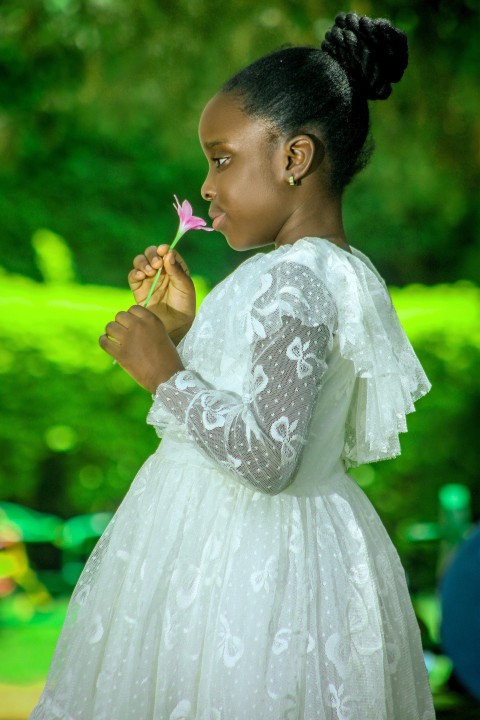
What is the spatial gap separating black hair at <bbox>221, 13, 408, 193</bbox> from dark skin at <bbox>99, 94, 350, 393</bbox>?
3cm

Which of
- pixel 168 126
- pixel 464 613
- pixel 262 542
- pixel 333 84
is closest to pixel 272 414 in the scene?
pixel 262 542

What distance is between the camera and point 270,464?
142 cm

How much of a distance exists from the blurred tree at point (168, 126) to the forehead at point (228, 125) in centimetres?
415

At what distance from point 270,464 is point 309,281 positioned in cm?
30

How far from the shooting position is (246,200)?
1639 mm

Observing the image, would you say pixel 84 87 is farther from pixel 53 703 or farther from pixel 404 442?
pixel 53 703

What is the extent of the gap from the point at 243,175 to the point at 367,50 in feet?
1.07

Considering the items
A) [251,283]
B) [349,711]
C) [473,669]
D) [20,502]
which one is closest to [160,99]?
[20,502]

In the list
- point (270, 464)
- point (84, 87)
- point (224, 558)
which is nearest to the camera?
point (270, 464)

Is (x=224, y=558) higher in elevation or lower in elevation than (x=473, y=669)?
higher

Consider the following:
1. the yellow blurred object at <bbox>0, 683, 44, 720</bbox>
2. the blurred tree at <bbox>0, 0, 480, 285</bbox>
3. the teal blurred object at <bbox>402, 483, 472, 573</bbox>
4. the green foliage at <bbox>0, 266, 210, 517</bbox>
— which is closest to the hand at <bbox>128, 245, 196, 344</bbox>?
the yellow blurred object at <bbox>0, 683, 44, 720</bbox>

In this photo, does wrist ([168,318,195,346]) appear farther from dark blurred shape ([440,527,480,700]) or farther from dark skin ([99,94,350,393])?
dark blurred shape ([440,527,480,700])

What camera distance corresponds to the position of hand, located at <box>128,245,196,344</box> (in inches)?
72.0

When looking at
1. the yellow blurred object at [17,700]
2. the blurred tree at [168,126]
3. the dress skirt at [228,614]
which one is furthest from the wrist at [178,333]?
the blurred tree at [168,126]
